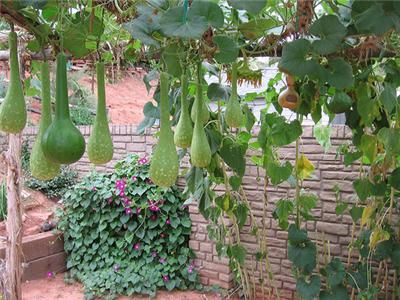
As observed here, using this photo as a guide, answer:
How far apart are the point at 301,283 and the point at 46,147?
71.0 inches

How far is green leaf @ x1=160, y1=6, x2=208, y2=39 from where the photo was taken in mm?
729

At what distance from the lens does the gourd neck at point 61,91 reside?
0.75 metres

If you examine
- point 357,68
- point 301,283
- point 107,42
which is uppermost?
point 107,42

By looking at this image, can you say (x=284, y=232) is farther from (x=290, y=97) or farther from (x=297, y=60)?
(x=297, y=60)

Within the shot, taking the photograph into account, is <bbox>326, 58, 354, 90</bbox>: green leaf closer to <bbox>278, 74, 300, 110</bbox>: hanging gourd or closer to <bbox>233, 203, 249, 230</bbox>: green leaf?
<bbox>278, 74, 300, 110</bbox>: hanging gourd

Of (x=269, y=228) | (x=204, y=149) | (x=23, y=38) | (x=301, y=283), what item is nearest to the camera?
(x=204, y=149)

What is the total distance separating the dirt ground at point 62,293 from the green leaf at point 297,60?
2.99 metres

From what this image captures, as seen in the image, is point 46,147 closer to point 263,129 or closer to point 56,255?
point 263,129

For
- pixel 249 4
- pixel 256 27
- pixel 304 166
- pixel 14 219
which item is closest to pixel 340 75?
pixel 256 27

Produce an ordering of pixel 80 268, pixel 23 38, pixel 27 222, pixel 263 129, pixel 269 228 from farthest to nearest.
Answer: pixel 27 222 < pixel 80 268 < pixel 269 228 < pixel 263 129 < pixel 23 38

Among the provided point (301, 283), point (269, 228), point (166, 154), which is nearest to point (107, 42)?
point (166, 154)

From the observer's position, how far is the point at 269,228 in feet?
11.4

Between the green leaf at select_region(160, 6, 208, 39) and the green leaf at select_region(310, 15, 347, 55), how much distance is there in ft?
0.95

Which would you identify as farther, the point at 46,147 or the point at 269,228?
the point at 269,228
